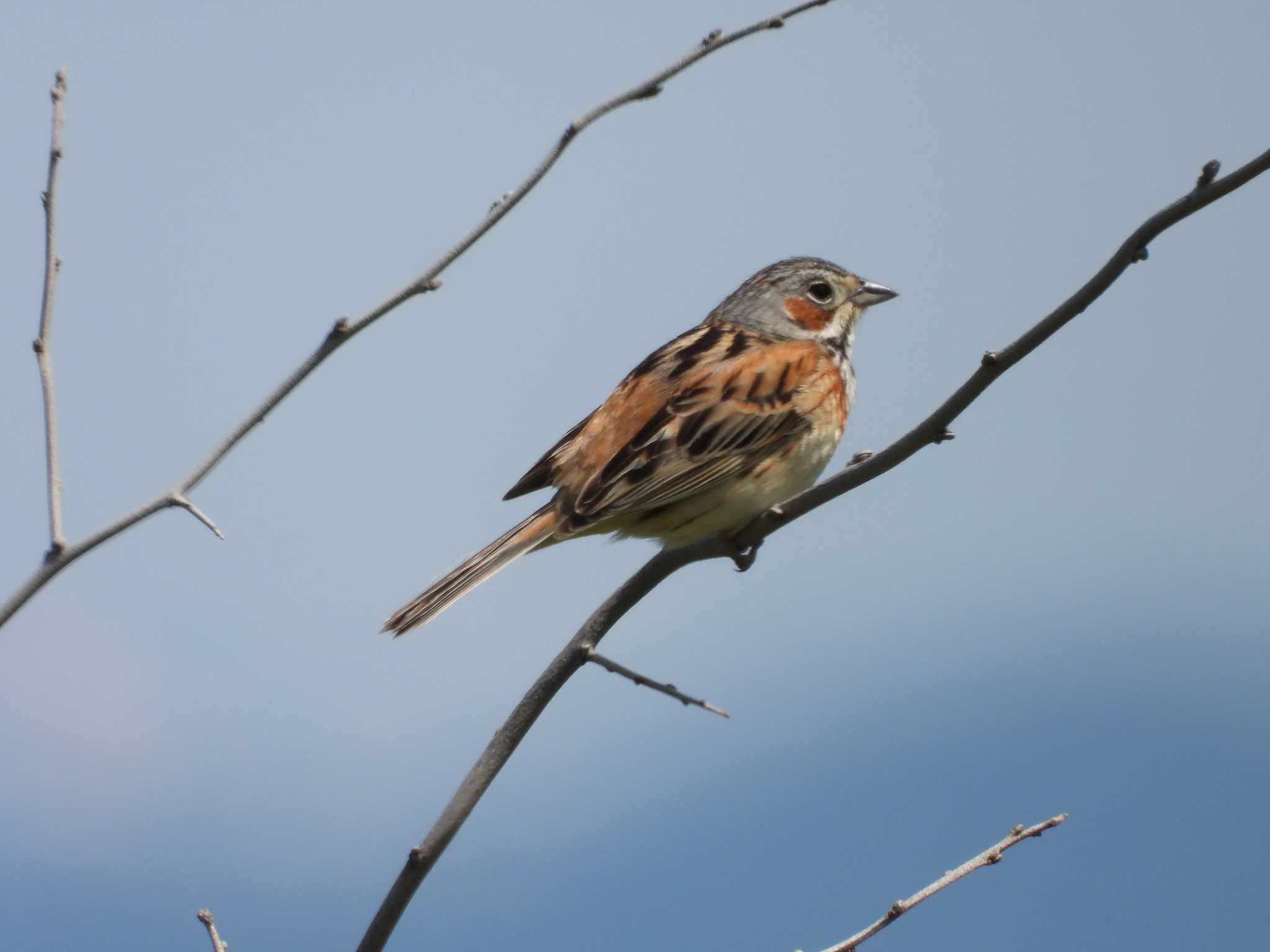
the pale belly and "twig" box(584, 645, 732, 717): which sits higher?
the pale belly

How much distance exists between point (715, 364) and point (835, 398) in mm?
398

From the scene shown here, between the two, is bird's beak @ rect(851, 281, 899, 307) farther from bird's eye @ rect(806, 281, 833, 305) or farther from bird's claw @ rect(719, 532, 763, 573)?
bird's claw @ rect(719, 532, 763, 573)

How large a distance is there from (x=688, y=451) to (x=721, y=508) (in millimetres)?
202

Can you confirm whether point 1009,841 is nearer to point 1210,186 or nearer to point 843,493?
point 843,493

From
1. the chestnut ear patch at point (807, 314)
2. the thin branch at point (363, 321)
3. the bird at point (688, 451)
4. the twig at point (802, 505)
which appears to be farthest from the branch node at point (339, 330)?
the chestnut ear patch at point (807, 314)

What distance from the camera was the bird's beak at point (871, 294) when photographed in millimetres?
5203

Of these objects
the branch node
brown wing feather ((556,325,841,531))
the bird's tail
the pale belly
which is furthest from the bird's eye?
the branch node

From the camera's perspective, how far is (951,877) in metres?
2.98

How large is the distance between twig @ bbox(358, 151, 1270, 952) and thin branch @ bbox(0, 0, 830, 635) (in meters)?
0.71

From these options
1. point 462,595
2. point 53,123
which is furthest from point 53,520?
point 462,595

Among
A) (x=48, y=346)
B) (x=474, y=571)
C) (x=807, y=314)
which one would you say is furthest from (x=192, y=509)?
(x=807, y=314)

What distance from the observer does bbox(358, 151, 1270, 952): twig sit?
234 cm

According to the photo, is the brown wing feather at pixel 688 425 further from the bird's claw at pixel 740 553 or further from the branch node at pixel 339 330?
the branch node at pixel 339 330

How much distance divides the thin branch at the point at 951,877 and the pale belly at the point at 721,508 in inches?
49.0
